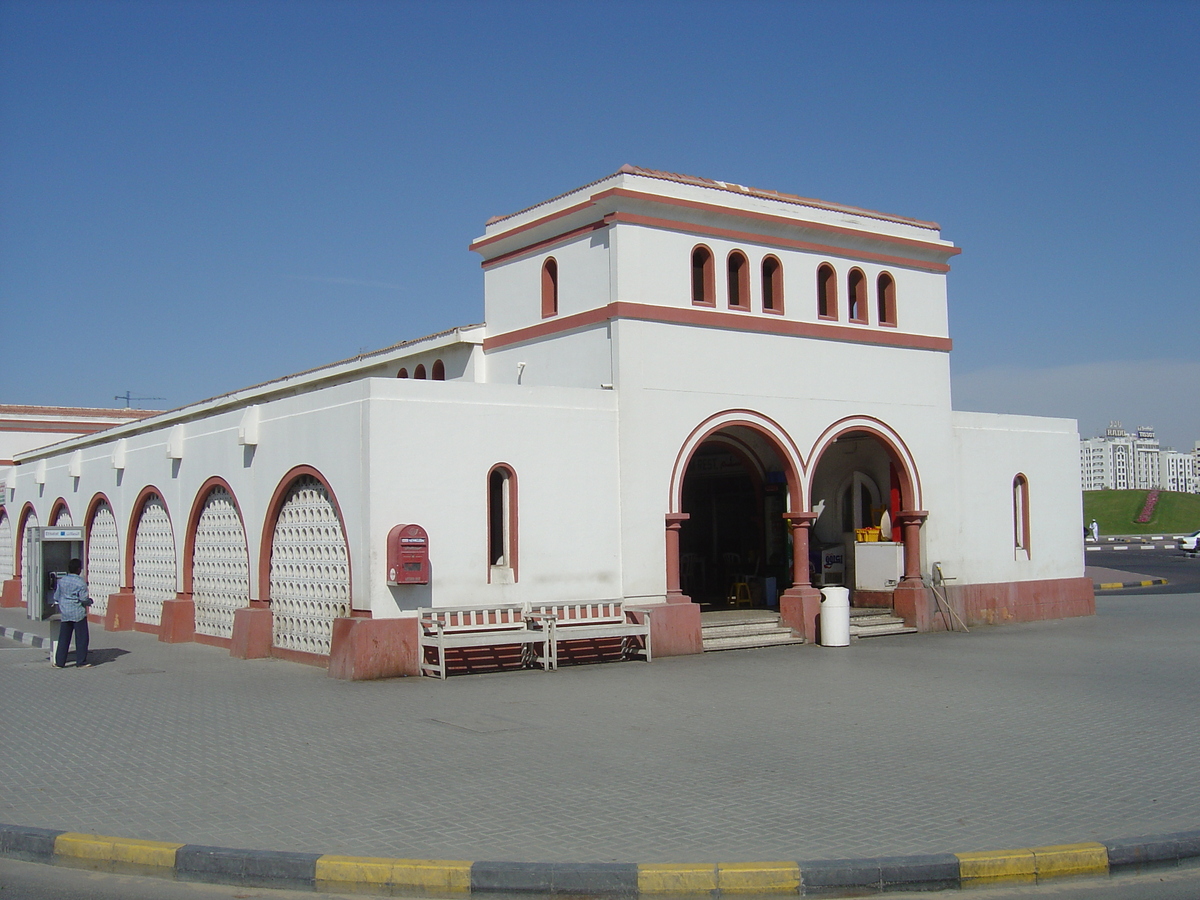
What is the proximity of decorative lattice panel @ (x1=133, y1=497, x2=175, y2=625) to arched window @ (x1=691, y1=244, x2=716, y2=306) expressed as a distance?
34.8ft

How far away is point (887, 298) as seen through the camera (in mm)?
20047

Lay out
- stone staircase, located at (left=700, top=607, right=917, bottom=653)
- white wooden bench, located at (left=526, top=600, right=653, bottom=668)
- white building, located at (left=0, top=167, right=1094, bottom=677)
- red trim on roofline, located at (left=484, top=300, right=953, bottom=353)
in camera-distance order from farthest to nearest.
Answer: stone staircase, located at (left=700, top=607, right=917, bottom=653) → red trim on roofline, located at (left=484, top=300, right=953, bottom=353) → white building, located at (left=0, top=167, right=1094, bottom=677) → white wooden bench, located at (left=526, top=600, right=653, bottom=668)

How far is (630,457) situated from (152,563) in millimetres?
10712

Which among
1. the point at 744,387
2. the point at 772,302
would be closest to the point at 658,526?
the point at 744,387

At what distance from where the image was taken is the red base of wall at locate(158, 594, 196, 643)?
784 inches

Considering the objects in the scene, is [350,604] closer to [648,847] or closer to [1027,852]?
[648,847]

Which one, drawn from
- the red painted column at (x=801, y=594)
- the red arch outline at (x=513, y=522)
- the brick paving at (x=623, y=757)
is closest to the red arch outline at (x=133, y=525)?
the brick paving at (x=623, y=757)

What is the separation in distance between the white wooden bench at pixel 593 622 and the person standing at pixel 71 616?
244 inches

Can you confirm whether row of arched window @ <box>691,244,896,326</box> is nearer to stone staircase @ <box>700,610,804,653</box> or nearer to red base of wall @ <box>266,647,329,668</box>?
stone staircase @ <box>700,610,804,653</box>

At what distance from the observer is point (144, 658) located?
17281 millimetres

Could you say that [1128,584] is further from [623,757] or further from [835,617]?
[623,757]

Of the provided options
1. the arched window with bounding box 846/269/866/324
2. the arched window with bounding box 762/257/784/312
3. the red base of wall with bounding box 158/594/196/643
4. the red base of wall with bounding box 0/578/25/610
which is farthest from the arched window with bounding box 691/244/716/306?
the red base of wall with bounding box 0/578/25/610

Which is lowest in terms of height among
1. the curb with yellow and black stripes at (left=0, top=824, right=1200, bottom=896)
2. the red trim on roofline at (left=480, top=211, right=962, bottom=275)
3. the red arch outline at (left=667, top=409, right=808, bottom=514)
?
the curb with yellow and black stripes at (left=0, top=824, right=1200, bottom=896)

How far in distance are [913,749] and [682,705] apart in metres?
2.97
